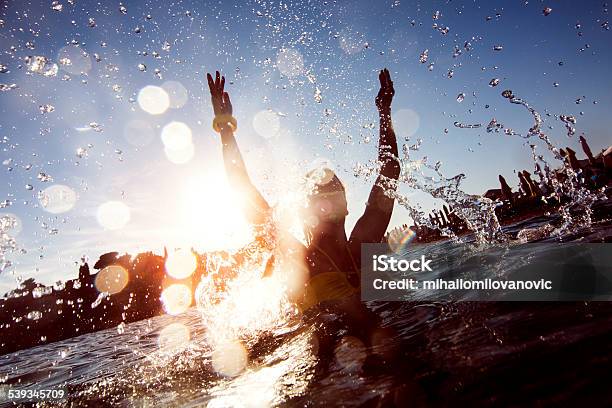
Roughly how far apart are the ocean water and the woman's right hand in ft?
10.8

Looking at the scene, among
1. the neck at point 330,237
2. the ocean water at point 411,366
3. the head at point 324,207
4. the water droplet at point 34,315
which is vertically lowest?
the water droplet at point 34,315

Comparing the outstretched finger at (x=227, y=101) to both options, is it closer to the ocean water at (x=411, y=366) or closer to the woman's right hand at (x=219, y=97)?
the woman's right hand at (x=219, y=97)

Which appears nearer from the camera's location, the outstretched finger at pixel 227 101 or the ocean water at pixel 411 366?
the ocean water at pixel 411 366

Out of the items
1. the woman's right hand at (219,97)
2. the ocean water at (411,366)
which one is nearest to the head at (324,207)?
the ocean water at (411,366)

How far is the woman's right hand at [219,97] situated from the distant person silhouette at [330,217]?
0.05 ft

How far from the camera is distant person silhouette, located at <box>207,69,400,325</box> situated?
3877 millimetres

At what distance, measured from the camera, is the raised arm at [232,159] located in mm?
4195

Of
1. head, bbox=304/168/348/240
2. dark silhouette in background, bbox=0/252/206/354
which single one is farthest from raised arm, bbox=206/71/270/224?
dark silhouette in background, bbox=0/252/206/354

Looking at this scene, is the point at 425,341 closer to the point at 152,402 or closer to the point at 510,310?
the point at 510,310

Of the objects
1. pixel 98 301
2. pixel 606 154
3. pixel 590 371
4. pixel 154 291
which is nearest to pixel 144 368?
pixel 590 371

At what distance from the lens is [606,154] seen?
14.9m

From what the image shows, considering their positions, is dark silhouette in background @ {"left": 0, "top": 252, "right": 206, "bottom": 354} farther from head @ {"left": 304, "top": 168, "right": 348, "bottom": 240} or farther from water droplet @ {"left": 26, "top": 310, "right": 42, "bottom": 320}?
head @ {"left": 304, "top": 168, "right": 348, "bottom": 240}

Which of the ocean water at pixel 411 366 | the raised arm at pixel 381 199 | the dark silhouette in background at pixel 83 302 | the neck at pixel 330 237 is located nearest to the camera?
the ocean water at pixel 411 366

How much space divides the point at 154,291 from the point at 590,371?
34737mm
